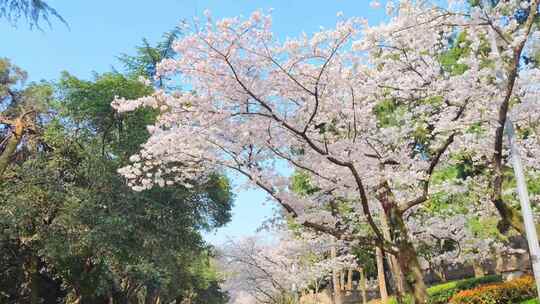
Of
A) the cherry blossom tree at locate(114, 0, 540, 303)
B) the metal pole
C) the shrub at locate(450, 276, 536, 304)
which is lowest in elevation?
the shrub at locate(450, 276, 536, 304)

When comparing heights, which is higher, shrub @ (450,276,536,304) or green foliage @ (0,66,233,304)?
green foliage @ (0,66,233,304)

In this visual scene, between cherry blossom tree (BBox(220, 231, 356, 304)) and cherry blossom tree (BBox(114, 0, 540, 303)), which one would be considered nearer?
cherry blossom tree (BBox(114, 0, 540, 303))

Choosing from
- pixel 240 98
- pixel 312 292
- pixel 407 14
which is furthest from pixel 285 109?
pixel 312 292

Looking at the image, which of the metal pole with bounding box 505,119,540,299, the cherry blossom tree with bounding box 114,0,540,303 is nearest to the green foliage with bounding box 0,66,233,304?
the cherry blossom tree with bounding box 114,0,540,303

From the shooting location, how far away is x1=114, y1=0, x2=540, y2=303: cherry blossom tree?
698 centimetres

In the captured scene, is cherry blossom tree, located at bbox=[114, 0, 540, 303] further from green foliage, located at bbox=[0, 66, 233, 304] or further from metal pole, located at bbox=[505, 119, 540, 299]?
green foliage, located at bbox=[0, 66, 233, 304]

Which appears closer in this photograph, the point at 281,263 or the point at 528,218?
the point at 528,218

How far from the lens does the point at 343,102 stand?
27.5ft

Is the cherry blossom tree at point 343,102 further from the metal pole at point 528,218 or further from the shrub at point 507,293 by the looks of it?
the shrub at point 507,293

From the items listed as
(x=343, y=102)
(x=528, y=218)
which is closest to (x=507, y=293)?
(x=528, y=218)

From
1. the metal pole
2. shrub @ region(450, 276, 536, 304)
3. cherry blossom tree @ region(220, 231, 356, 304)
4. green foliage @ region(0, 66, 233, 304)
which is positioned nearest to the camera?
the metal pole

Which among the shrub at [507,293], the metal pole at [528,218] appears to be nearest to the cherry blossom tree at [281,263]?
the shrub at [507,293]

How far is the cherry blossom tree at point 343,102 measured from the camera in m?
6.98

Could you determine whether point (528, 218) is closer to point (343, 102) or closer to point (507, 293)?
point (343, 102)
